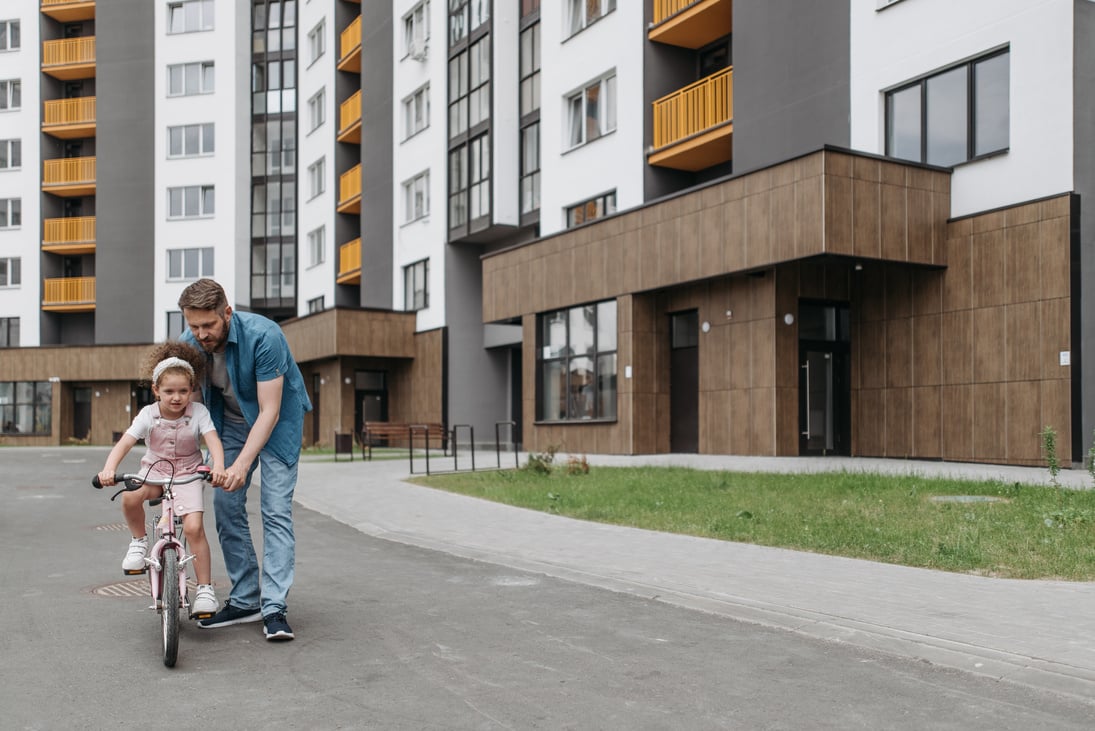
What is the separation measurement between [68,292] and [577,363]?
37366 millimetres

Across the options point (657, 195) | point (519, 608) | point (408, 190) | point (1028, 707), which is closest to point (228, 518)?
point (519, 608)

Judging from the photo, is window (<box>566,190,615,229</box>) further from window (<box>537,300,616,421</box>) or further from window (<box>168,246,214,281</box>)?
window (<box>168,246,214,281</box>)

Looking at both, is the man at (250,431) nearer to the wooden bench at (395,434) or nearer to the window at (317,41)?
the wooden bench at (395,434)

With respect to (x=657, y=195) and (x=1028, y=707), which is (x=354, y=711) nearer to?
(x=1028, y=707)

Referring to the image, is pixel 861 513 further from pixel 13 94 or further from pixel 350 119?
pixel 13 94

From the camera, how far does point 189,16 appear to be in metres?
53.0

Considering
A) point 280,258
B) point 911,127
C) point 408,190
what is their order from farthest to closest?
point 280,258 < point 408,190 < point 911,127

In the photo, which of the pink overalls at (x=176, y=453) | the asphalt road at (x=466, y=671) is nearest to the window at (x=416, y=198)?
the asphalt road at (x=466, y=671)

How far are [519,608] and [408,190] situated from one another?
33358mm

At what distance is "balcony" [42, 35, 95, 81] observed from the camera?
53.6 m

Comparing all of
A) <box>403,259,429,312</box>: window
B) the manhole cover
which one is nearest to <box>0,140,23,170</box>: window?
<box>403,259,429,312</box>: window

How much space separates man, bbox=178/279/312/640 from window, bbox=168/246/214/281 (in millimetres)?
48236

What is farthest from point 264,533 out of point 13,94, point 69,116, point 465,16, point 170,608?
point 13,94

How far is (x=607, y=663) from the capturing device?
5145 millimetres
